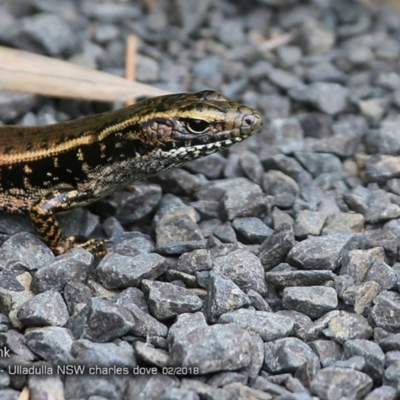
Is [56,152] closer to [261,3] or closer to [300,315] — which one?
[300,315]

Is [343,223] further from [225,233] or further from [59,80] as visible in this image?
[59,80]

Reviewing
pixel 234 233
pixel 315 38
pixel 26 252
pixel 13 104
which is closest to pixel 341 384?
pixel 234 233

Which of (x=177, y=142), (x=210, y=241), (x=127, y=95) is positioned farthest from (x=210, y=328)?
(x=127, y=95)

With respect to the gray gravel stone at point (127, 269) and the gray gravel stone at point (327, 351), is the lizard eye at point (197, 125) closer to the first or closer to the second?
the gray gravel stone at point (127, 269)

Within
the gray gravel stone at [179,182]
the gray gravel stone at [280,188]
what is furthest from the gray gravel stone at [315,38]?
the gray gravel stone at [179,182]

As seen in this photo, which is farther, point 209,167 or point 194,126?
point 209,167

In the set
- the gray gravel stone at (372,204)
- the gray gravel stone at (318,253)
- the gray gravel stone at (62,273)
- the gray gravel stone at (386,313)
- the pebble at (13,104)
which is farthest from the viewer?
the pebble at (13,104)
